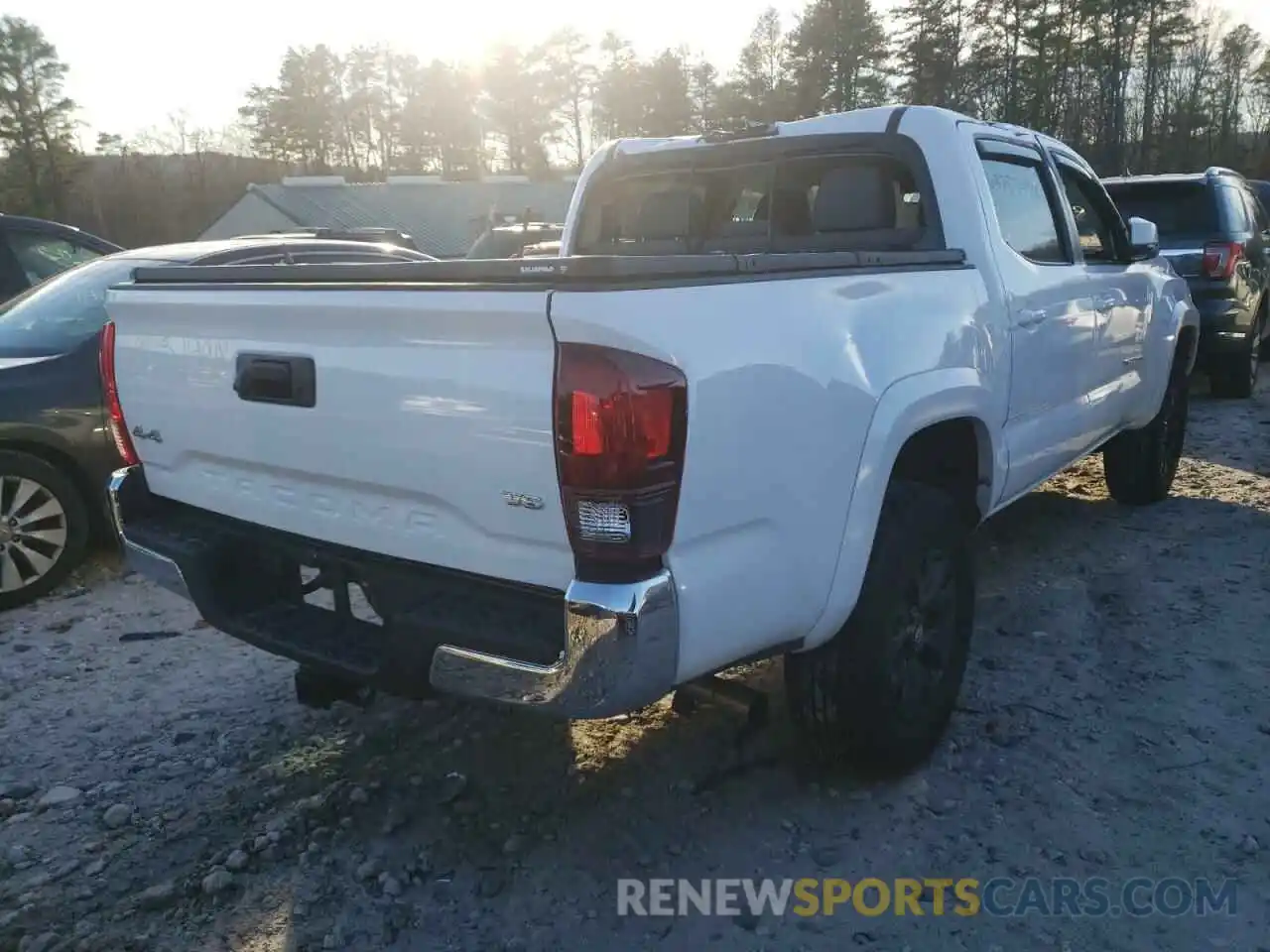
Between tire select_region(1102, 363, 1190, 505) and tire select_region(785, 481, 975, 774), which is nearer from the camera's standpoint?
tire select_region(785, 481, 975, 774)

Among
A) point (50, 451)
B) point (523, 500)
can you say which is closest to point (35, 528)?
point (50, 451)

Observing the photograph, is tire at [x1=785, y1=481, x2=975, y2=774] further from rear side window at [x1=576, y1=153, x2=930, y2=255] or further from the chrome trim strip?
rear side window at [x1=576, y1=153, x2=930, y2=255]

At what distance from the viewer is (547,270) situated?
224 centimetres

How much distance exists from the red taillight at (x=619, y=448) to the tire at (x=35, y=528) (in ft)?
13.2

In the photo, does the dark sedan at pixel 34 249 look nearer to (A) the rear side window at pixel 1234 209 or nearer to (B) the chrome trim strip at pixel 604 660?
(B) the chrome trim strip at pixel 604 660

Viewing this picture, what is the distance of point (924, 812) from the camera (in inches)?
121

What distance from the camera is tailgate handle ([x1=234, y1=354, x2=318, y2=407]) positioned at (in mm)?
2639

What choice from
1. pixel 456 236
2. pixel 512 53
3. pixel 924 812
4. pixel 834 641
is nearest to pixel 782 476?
pixel 834 641

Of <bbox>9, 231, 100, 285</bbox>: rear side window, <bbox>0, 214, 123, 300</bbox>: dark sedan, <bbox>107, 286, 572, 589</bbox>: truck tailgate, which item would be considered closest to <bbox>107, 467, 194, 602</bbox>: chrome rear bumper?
<bbox>107, 286, 572, 589</bbox>: truck tailgate

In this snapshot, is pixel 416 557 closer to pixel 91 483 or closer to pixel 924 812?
pixel 924 812

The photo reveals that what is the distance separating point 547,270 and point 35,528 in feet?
13.3

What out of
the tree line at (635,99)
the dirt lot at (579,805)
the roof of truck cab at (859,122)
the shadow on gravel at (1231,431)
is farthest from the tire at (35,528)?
the tree line at (635,99)

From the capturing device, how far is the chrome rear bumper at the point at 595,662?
7.02ft

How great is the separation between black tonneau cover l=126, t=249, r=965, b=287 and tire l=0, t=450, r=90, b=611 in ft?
7.87
